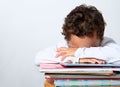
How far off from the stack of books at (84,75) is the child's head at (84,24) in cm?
22

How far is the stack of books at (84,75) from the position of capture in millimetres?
752

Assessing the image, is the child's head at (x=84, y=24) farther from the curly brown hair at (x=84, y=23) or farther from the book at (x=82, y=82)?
the book at (x=82, y=82)

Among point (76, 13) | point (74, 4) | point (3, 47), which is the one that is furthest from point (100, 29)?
point (3, 47)

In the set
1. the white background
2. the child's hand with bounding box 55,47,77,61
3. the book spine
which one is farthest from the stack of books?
the white background

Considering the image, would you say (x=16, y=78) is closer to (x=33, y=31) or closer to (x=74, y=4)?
(x=33, y=31)

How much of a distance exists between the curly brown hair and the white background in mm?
756

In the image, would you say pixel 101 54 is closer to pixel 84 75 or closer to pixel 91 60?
pixel 91 60

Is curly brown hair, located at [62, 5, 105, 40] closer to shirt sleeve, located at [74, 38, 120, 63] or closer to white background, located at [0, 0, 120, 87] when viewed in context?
shirt sleeve, located at [74, 38, 120, 63]

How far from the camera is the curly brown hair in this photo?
972mm

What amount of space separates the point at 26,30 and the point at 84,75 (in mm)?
1108

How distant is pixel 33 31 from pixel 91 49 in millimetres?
960

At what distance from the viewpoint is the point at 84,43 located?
0.99 metres

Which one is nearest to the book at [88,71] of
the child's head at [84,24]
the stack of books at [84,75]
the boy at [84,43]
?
the stack of books at [84,75]

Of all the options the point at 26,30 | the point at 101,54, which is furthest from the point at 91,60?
the point at 26,30
